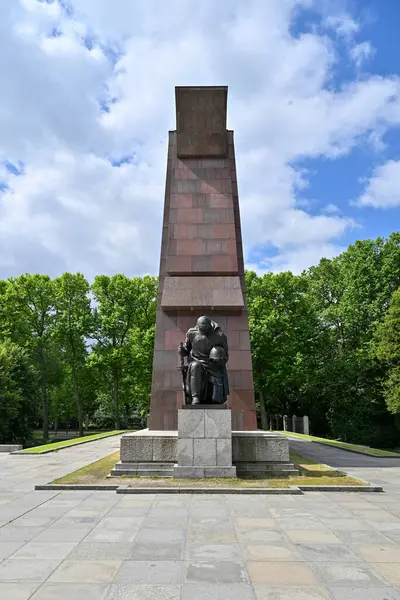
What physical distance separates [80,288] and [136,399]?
11.6 meters

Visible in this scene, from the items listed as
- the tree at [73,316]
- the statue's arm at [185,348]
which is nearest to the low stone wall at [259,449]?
the statue's arm at [185,348]

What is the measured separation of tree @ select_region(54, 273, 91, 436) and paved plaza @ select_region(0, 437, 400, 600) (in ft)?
88.3

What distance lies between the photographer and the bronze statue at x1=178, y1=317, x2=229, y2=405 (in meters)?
10.1

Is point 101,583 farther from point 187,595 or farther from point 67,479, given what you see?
point 67,479

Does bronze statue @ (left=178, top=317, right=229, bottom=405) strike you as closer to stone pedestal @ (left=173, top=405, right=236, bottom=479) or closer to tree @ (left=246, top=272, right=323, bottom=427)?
stone pedestal @ (left=173, top=405, right=236, bottom=479)

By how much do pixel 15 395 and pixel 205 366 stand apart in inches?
689

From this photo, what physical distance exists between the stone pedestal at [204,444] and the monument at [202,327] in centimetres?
2

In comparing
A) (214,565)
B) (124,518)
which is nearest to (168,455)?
(124,518)

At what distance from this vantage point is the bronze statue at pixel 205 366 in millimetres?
10109

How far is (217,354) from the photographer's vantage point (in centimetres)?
1036

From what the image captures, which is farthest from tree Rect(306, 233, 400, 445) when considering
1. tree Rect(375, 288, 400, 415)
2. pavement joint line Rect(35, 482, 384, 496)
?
pavement joint line Rect(35, 482, 384, 496)

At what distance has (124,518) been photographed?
650 cm

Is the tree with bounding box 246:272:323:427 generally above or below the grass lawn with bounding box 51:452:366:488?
above

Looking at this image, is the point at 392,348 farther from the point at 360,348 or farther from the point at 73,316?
the point at 73,316
